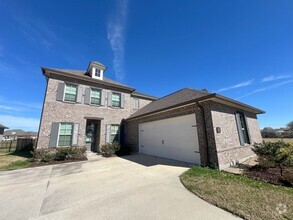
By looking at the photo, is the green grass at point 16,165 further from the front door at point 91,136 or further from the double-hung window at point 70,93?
the double-hung window at point 70,93

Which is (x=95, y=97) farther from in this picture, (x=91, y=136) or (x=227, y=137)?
(x=227, y=137)

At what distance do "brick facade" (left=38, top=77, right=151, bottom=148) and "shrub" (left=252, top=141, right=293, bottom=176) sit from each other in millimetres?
10969

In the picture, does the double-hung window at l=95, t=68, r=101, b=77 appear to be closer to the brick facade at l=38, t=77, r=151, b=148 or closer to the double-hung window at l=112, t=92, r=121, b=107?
the brick facade at l=38, t=77, r=151, b=148

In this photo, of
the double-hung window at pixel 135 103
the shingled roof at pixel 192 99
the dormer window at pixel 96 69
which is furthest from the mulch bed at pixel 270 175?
the dormer window at pixel 96 69

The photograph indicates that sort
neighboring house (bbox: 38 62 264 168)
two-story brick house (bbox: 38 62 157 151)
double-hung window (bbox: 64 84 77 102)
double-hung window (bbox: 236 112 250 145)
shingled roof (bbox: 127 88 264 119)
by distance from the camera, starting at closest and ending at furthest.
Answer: shingled roof (bbox: 127 88 264 119)
neighboring house (bbox: 38 62 264 168)
double-hung window (bbox: 236 112 250 145)
two-story brick house (bbox: 38 62 157 151)
double-hung window (bbox: 64 84 77 102)

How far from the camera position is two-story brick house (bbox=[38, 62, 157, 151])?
405 inches

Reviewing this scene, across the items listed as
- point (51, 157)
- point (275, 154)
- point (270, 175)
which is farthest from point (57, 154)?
point (275, 154)

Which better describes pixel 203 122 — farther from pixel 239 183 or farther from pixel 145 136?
pixel 145 136

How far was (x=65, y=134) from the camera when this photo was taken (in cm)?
1060

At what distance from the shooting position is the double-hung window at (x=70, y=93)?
11.2m

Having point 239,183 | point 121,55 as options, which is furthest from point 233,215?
point 121,55

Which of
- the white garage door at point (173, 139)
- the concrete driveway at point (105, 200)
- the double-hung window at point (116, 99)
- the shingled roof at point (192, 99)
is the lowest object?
the concrete driveway at point (105, 200)

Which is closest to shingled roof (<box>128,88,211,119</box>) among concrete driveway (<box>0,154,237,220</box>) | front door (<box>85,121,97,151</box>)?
concrete driveway (<box>0,154,237,220</box>)

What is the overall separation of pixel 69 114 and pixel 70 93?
1.89m
